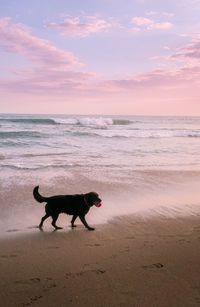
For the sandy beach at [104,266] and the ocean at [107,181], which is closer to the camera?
the sandy beach at [104,266]

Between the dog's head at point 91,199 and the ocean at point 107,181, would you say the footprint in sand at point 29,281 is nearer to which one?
the ocean at point 107,181

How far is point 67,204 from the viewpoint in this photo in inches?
267

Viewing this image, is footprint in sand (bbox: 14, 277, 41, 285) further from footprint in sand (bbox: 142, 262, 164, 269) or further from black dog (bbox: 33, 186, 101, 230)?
black dog (bbox: 33, 186, 101, 230)

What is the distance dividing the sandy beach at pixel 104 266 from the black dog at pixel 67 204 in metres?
0.28

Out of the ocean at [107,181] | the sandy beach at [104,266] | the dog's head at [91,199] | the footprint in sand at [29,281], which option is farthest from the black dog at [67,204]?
the footprint in sand at [29,281]

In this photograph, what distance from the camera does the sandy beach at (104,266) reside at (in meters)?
3.85

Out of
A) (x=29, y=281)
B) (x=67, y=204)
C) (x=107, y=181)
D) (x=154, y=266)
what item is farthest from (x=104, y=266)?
(x=107, y=181)

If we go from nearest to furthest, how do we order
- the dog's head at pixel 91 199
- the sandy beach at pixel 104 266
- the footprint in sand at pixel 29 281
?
the sandy beach at pixel 104 266 < the footprint in sand at pixel 29 281 < the dog's head at pixel 91 199

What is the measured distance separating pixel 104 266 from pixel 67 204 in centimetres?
221

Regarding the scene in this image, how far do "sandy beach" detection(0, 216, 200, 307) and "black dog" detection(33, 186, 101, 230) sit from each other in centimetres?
28

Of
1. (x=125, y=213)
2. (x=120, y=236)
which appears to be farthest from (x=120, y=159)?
(x=120, y=236)

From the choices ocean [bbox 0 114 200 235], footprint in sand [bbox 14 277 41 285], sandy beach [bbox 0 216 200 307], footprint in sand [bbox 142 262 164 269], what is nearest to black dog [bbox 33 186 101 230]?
sandy beach [bbox 0 216 200 307]

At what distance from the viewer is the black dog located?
6680mm

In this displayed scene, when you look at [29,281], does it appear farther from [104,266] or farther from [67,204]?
[67,204]
